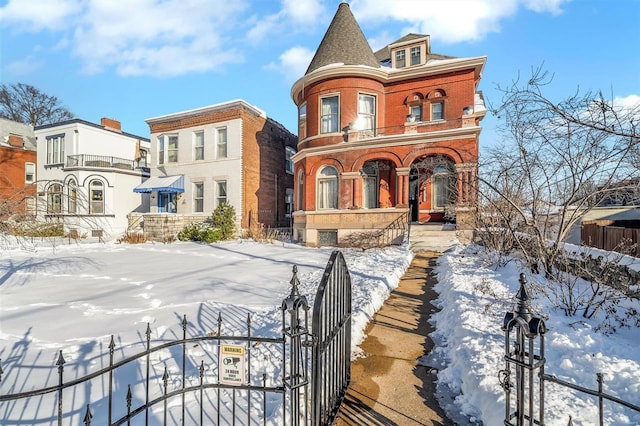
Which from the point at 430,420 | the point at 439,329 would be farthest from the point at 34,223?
the point at 439,329

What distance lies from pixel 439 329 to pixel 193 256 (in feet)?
37.7

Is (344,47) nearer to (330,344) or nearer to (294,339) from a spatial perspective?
(330,344)

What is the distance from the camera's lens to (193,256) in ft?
45.3

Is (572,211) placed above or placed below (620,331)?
above

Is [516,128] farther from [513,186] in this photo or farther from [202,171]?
[202,171]

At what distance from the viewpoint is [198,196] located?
901 inches

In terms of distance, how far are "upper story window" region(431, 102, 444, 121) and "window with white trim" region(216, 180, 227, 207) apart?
14434 mm

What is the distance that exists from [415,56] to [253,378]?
65.4 ft

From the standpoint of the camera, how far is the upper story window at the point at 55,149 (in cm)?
2589

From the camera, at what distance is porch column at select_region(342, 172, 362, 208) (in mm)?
17359

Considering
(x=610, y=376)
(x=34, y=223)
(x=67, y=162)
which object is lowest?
(x=610, y=376)

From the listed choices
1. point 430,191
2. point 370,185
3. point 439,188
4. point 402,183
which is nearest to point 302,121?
point 370,185

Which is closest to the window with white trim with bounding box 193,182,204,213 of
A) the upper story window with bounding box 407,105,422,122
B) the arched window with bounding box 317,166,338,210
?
the arched window with bounding box 317,166,338,210

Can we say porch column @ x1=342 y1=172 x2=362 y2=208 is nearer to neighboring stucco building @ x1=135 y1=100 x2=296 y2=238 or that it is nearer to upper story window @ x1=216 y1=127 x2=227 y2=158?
neighboring stucco building @ x1=135 y1=100 x2=296 y2=238
